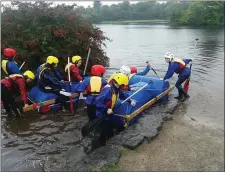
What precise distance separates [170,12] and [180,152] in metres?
68.2

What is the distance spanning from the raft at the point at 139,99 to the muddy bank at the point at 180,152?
38.8 inches

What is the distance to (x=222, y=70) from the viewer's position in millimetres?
15078

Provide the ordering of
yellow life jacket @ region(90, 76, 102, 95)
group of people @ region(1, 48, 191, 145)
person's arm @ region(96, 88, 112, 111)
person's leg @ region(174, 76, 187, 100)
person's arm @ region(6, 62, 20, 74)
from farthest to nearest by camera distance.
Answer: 1. person's leg @ region(174, 76, 187, 100)
2. person's arm @ region(6, 62, 20, 74)
3. yellow life jacket @ region(90, 76, 102, 95)
4. group of people @ region(1, 48, 191, 145)
5. person's arm @ region(96, 88, 112, 111)

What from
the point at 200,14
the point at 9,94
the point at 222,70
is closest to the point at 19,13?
the point at 9,94

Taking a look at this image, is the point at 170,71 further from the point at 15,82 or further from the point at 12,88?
the point at 12,88

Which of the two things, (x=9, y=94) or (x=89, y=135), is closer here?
(x=89, y=135)

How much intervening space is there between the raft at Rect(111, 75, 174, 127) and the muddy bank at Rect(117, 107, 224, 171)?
0.99 meters

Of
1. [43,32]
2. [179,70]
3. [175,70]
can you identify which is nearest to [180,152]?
[175,70]

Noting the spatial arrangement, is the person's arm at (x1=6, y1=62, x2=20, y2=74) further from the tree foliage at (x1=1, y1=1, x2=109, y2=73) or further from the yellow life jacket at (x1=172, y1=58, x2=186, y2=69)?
the yellow life jacket at (x1=172, y1=58, x2=186, y2=69)

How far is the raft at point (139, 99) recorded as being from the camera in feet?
24.6

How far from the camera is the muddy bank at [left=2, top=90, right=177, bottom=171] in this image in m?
5.84

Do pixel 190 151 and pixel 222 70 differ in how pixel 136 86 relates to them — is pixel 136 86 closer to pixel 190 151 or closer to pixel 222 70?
pixel 190 151

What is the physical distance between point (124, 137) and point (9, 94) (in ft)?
13.3

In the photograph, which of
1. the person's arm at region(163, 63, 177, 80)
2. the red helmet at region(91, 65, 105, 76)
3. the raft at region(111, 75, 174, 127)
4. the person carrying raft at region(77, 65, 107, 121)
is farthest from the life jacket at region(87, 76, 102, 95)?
the person's arm at region(163, 63, 177, 80)
